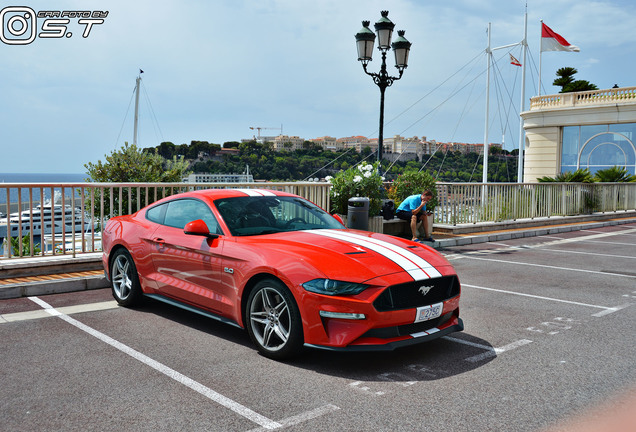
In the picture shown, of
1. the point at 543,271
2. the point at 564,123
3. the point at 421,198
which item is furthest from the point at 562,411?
the point at 564,123

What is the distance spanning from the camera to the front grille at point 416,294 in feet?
14.1

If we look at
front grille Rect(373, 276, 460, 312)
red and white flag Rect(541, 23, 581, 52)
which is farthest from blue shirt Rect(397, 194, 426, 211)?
red and white flag Rect(541, 23, 581, 52)

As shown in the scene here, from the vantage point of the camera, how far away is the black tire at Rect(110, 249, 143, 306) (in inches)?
247

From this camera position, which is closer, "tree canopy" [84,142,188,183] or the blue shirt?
the blue shirt

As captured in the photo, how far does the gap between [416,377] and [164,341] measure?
2419mm

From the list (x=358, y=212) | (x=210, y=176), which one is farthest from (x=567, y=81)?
(x=358, y=212)

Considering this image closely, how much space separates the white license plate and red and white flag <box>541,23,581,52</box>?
41296 mm

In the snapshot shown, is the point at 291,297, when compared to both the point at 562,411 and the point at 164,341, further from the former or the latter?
the point at 562,411

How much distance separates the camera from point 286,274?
4.46m

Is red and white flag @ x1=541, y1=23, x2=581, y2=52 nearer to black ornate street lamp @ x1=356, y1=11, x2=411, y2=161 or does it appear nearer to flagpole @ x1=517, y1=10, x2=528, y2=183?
flagpole @ x1=517, y1=10, x2=528, y2=183

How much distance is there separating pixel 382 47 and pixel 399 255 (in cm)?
1010

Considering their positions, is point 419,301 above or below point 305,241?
below

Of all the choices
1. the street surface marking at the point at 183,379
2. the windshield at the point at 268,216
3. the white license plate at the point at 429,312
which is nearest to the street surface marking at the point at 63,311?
the street surface marking at the point at 183,379

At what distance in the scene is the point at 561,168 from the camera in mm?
40219
